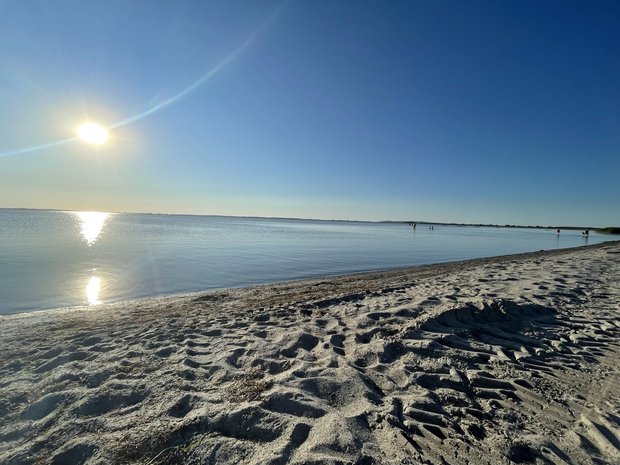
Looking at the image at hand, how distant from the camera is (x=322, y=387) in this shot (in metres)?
3.96

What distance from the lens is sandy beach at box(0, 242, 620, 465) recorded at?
2.93 metres

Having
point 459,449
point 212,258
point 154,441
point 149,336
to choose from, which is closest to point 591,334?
point 459,449

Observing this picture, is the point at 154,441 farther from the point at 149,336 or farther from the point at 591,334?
the point at 591,334

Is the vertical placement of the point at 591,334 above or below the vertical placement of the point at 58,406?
above

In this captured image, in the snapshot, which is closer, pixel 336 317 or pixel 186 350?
pixel 186 350

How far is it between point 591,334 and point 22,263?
23532 millimetres

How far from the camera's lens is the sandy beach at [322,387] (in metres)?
2.93

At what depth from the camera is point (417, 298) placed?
28.2ft

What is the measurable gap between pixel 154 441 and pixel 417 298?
7.21 metres

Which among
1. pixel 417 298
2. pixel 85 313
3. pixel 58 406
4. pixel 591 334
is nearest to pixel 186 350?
pixel 58 406

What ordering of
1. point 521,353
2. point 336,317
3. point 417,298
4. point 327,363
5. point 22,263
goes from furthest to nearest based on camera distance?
point 22,263 < point 417,298 < point 336,317 < point 521,353 < point 327,363

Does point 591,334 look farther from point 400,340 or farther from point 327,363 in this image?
point 327,363

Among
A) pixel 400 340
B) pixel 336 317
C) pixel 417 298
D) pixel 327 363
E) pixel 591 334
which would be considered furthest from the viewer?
pixel 417 298

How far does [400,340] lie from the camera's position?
539cm
